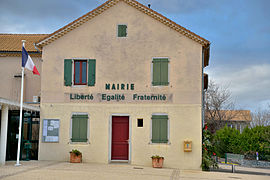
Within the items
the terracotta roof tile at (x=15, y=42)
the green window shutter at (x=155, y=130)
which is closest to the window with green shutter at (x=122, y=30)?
the green window shutter at (x=155, y=130)

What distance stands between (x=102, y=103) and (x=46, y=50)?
12.5 ft

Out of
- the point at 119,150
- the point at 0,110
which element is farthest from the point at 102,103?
the point at 0,110

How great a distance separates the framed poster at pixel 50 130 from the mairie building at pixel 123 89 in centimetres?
5

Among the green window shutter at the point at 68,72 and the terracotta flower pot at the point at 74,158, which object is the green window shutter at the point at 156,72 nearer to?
the green window shutter at the point at 68,72

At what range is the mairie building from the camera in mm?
16703

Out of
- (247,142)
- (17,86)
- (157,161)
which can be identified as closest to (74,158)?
(157,161)

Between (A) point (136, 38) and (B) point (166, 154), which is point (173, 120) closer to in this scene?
(B) point (166, 154)

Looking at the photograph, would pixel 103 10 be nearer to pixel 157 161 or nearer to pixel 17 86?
pixel 17 86

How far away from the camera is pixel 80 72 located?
17.4 metres

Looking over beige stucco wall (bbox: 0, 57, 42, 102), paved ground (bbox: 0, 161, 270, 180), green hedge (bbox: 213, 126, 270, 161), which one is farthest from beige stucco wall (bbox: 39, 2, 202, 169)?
green hedge (bbox: 213, 126, 270, 161)

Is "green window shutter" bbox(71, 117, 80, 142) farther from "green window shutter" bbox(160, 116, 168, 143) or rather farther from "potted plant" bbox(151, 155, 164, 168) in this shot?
"green window shutter" bbox(160, 116, 168, 143)

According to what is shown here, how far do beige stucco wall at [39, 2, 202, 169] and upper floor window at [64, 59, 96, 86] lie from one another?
221 millimetres

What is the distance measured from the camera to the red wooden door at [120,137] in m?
17.0

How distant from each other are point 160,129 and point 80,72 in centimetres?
468
